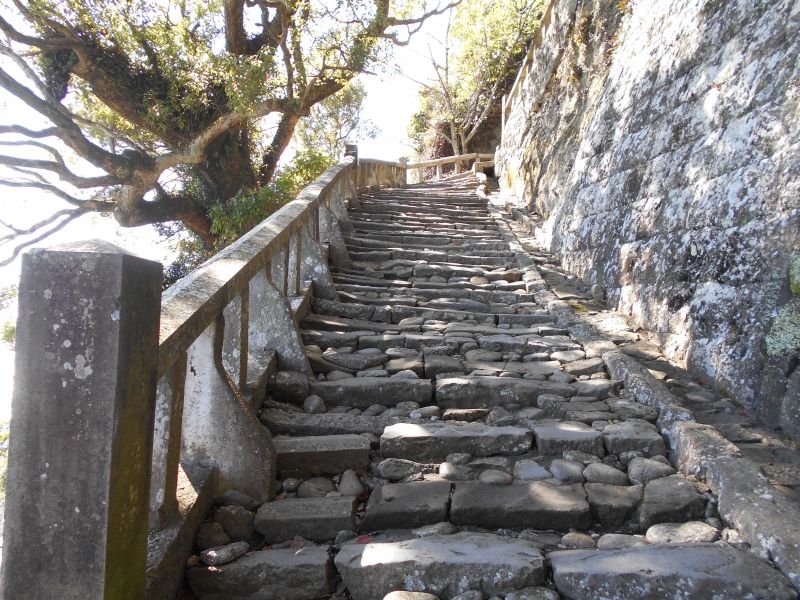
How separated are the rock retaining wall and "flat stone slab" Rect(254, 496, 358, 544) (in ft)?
7.39

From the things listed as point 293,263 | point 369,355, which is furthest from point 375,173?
point 369,355

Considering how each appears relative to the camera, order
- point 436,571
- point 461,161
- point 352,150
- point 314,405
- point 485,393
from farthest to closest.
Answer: point 461,161, point 352,150, point 485,393, point 314,405, point 436,571

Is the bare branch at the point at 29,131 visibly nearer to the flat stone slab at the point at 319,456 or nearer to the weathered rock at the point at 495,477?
the flat stone slab at the point at 319,456

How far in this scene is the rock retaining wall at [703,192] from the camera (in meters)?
3.23

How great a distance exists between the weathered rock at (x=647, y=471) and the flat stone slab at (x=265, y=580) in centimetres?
149

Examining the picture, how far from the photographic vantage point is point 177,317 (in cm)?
188

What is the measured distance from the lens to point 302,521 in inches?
89.6

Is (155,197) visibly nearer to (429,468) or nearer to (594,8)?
(594,8)

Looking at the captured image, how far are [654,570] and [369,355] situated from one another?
8.11 feet

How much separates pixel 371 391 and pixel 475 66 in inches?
829

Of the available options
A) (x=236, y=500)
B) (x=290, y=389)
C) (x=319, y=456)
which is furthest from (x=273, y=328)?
(x=236, y=500)

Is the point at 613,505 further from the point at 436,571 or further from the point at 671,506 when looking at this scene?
the point at 436,571

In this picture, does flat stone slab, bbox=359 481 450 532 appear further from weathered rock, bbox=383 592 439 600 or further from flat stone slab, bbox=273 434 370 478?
weathered rock, bbox=383 592 439 600

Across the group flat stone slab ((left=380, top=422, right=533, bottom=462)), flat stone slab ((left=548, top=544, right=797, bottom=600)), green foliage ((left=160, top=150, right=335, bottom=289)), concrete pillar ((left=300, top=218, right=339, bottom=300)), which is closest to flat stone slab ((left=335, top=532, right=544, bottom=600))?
flat stone slab ((left=548, top=544, right=797, bottom=600))
